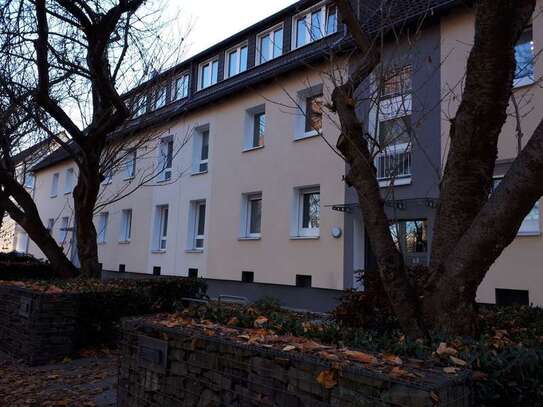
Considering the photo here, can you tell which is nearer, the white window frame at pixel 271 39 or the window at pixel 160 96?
the window at pixel 160 96

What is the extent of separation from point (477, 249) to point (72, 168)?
27357mm

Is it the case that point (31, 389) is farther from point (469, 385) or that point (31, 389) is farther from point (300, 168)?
point (300, 168)

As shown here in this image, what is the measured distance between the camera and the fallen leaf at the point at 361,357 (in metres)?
3.23

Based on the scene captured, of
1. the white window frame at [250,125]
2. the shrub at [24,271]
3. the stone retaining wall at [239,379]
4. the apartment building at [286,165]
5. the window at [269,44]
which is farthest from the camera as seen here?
the window at [269,44]

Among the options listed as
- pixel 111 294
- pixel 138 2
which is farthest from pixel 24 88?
pixel 111 294

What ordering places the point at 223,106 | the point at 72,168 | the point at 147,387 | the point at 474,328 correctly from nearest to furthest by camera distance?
the point at 474,328 → the point at 147,387 → the point at 223,106 → the point at 72,168

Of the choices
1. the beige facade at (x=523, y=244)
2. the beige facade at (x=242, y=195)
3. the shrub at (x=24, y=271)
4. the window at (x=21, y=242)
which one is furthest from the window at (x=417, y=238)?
the window at (x=21, y=242)

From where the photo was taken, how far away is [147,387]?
4.73 metres

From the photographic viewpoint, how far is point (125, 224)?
23.0 m

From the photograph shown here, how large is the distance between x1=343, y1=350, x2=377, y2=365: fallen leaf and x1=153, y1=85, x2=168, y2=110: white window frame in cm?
996

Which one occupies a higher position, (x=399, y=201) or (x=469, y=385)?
(x=399, y=201)

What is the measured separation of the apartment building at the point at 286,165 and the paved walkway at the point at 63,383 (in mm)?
4777

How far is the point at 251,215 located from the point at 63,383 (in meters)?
10.2

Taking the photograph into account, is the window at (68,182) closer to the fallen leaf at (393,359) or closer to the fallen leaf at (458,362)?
the fallen leaf at (393,359)
